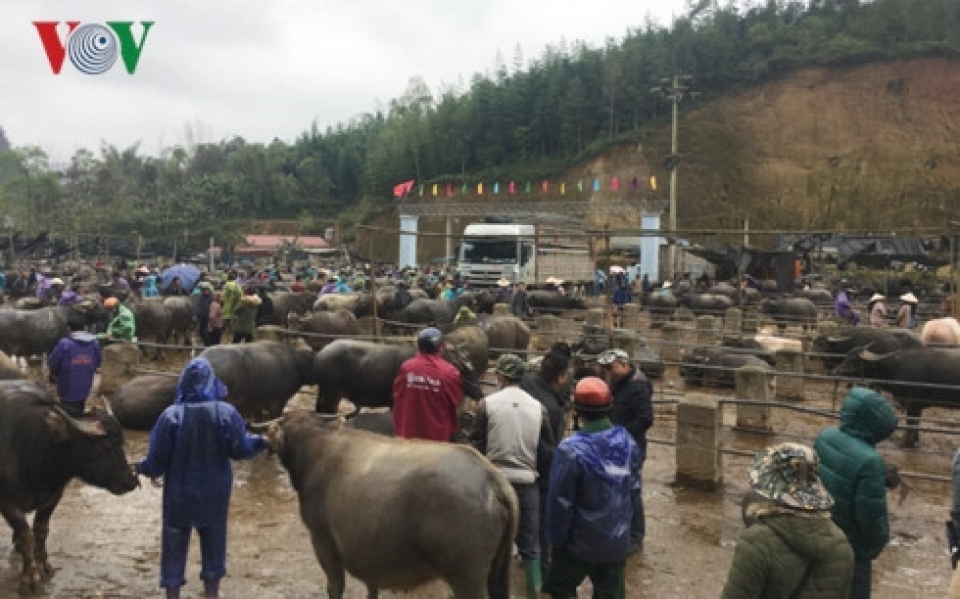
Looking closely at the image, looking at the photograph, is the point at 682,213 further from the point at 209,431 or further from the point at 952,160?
the point at 209,431

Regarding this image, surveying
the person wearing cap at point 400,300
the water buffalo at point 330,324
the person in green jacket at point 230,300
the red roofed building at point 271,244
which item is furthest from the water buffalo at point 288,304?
the red roofed building at point 271,244

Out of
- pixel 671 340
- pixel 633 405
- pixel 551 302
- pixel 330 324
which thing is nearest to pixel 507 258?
pixel 551 302

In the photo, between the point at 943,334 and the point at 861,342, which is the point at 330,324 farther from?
the point at 943,334

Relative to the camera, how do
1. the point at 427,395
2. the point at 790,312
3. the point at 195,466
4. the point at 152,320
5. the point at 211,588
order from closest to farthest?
the point at 195,466 → the point at 211,588 → the point at 427,395 → the point at 152,320 → the point at 790,312

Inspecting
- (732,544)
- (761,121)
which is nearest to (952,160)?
(761,121)

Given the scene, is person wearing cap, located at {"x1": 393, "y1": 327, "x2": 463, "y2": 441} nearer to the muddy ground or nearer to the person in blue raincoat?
the muddy ground

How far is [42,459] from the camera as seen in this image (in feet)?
18.2

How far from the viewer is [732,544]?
22.0 feet

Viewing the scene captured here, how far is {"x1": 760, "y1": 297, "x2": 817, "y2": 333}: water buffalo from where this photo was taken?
19266 millimetres

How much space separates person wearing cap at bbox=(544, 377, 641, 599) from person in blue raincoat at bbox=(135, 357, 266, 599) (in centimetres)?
216

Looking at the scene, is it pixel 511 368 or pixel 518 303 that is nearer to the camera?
pixel 511 368

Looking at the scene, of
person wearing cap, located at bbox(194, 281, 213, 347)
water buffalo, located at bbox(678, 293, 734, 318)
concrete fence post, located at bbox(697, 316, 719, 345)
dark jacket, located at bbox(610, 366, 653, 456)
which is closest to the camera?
dark jacket, located at bbox(610, 366, 653, 456)

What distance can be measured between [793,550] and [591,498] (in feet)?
4.38

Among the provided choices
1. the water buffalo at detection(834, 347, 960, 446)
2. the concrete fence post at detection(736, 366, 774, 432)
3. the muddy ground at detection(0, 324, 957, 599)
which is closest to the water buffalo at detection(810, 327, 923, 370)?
the water buffalo at detection(834, 347, 960, 446)
